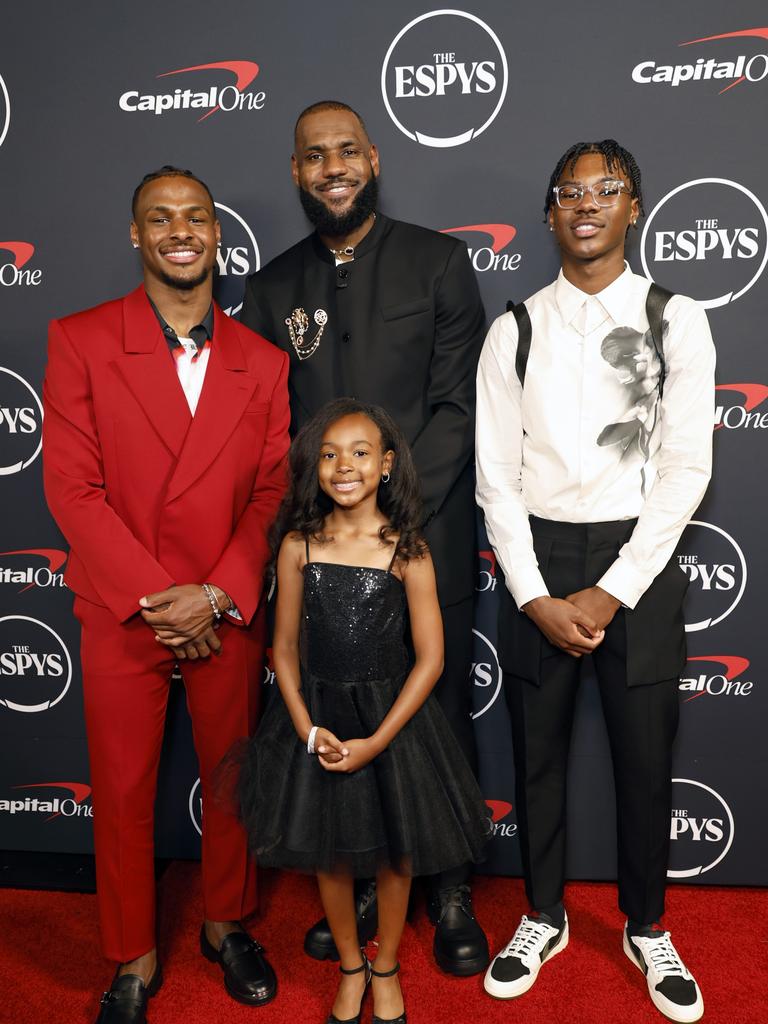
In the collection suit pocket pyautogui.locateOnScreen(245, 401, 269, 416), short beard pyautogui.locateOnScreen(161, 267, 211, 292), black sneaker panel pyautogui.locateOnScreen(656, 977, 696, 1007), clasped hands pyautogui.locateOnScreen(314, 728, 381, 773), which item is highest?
short beard pyautogui.locateOnScreen(161, 267, 211, 292)

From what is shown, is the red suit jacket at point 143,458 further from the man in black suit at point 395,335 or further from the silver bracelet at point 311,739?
the silver bracelet at point 311,739

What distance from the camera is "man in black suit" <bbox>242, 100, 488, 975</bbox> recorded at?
8.52ft

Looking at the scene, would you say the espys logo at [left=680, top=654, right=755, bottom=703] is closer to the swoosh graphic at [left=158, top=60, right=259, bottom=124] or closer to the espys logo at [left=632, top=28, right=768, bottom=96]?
the espys logo at [left=632, top=28, right=768, bottom=96]

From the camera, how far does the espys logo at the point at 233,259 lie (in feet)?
9.95

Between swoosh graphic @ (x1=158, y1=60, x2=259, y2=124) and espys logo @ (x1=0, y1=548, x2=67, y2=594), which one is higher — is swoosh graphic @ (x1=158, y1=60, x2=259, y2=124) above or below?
above

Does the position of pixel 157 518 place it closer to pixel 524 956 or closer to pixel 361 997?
pixel 361 997

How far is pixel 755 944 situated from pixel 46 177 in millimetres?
3239

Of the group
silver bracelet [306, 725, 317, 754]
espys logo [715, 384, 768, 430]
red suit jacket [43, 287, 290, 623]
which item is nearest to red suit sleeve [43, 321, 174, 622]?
red suit jacket [43, 287, 290, 623]

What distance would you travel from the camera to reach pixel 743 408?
2939mm

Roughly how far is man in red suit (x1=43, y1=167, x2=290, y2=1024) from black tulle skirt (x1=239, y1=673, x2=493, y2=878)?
0.82 ft

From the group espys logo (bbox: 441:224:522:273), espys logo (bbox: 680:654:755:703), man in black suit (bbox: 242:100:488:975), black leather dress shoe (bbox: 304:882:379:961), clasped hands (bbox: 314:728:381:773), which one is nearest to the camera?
clasped hands (bbox: 314:728:381:773)

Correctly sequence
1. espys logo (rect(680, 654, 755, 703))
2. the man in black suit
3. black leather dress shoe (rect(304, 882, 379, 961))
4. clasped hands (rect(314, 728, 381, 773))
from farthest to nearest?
espys logo (rect(680, 654, 755, 703)) < black leather dress shoe (rect(304, 882, 379, 961)) < the man in black suit < clasped hands (rect(314, 728, 381, 773))

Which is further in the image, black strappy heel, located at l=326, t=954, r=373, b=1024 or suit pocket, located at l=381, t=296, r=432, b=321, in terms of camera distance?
suit pocket, located at l=381, t=296, r=432, b=321

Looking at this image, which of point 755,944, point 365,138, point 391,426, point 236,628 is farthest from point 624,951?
point 365,138
